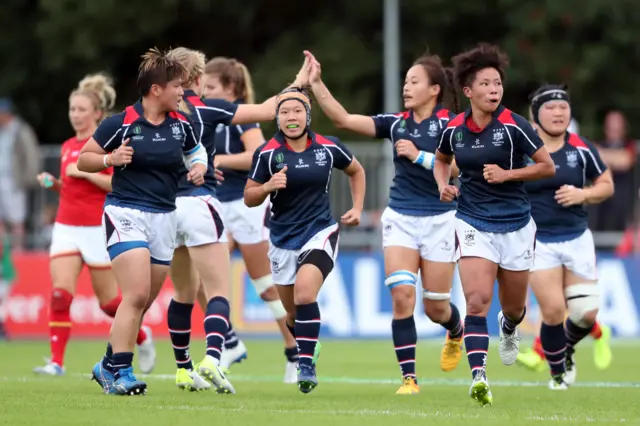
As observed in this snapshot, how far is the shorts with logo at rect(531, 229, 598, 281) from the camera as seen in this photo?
12.1m

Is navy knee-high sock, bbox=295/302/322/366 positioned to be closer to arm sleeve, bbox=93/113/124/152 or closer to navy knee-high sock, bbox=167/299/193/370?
navy knee-high sock, bbox=167/299/193/370

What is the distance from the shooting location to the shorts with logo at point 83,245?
12.8m

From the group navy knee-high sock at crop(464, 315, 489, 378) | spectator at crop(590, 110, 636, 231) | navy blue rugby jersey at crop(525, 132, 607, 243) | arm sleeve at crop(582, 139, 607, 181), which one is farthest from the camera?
spectator at crop(590, 110, 636, 231)

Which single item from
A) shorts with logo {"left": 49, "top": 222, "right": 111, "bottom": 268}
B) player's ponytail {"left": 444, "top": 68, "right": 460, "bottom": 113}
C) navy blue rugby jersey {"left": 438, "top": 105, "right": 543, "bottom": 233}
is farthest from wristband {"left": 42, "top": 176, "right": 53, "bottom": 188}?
navy blue rugby jersey {"left": 438, "top": 105, "right": 543, "bottom": 233}

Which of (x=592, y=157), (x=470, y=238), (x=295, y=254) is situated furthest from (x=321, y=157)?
(x=592, y=157)

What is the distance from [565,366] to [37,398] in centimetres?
439

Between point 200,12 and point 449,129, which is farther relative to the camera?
point 200,12

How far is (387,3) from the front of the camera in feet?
71.6

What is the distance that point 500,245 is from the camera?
10320 mm

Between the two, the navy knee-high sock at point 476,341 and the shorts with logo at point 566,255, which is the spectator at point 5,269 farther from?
the navy knee-high sock at point 476,341

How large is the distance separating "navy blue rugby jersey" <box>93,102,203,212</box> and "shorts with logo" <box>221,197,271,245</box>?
243 centimetres

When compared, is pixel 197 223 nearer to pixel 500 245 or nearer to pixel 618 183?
pixel 500 245

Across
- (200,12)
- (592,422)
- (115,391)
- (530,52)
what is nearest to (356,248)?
(530,52)

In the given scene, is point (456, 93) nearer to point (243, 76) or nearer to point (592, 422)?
point (243, 76)
